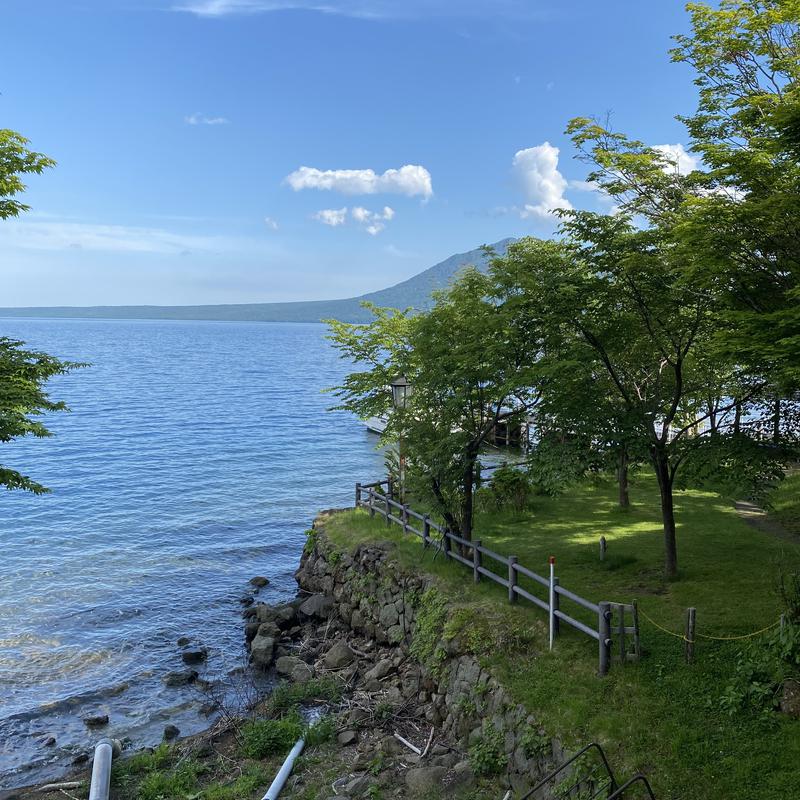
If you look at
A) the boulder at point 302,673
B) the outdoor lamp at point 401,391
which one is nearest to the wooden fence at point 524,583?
the outdoor lamp at point 401,391

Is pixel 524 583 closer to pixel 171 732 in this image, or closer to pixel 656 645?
pixel 656 645

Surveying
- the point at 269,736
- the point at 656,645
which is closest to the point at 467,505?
the point at 656,645

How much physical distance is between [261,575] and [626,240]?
18481 mm

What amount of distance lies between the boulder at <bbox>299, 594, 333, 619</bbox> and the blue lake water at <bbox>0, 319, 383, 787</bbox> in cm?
232

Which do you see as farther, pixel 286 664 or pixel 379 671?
pixel 286 664

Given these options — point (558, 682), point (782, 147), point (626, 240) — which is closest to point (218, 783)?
point (558, 682)

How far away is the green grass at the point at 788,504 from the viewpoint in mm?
19750

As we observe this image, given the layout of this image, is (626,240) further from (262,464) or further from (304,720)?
(262,464)

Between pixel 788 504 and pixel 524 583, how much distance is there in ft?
36.8

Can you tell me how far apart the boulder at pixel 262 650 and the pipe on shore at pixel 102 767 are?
449cm

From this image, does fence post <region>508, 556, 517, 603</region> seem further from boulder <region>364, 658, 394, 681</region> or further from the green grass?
the green grass

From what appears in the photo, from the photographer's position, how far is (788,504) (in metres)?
21.4

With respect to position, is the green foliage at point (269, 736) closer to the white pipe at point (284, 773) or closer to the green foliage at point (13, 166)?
the white pipe at point (284, 773)

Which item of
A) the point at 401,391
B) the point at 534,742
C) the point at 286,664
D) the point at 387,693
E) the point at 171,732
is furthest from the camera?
the point at 401,391
